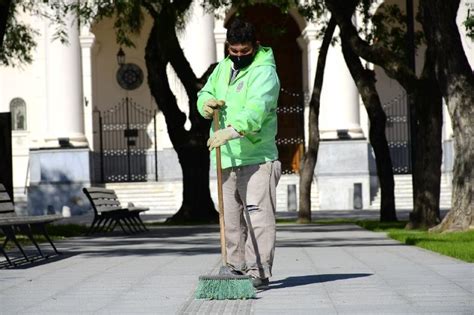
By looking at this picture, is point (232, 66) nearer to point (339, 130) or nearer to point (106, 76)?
point (339, 130)

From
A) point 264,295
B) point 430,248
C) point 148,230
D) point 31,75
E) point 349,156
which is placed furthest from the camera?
point 31,75

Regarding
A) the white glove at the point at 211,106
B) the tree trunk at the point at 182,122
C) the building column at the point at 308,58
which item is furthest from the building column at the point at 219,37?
the white glove at the point at 211,106

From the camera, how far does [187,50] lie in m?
39.5

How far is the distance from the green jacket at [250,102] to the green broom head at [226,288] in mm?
1009

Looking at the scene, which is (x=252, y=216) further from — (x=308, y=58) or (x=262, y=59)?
(x=308, y=58)

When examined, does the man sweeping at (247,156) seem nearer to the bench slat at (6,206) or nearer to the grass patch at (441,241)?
the grass patch at (441,241)

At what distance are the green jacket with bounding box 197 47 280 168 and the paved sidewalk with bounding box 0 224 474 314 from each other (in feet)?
3.45

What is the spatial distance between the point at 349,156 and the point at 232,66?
1141 inches

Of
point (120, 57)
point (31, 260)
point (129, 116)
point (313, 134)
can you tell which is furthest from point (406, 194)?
point (31, 260)

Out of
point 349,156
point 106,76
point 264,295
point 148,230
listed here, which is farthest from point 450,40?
point 106,76

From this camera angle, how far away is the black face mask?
32.8 ft

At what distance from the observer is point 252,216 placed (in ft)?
33.2

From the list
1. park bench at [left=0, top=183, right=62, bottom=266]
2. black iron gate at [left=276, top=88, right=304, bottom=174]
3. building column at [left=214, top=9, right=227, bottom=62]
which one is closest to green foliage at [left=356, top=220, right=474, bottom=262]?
park bench at [left=0, top=183, right=62, bottom=266]

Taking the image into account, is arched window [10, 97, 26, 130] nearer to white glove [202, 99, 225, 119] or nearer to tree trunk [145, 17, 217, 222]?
tree trunk [145, 17, 217, 222]
